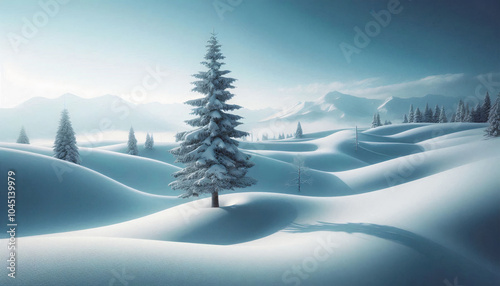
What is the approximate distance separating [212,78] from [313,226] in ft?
37.2

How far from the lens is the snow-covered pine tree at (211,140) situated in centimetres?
1339

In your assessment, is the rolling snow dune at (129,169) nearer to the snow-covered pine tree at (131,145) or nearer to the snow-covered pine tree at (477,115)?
the snow-covered pine tree at (131,145)

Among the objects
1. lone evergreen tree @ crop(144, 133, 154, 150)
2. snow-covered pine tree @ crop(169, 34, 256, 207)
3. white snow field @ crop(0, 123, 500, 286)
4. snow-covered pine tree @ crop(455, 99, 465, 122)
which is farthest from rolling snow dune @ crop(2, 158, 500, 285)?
snow-covered pine tree @ crop(455, 99, 465, 122)

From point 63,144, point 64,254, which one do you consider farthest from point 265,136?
point 64,254

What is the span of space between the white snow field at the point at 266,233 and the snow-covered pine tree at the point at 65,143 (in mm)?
12210

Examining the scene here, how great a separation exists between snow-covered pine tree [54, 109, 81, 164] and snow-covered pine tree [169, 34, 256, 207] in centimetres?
2643

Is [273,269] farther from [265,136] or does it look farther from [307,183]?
[265,136]

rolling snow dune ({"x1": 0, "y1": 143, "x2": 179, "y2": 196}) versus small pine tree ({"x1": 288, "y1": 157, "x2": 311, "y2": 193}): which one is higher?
rolling snow dune ({"x1": 0, "y1": 143, "x2": 179, "y2": 196})

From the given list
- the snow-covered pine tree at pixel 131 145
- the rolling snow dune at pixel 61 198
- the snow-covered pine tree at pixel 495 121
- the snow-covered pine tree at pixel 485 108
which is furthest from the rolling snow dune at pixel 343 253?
the snow-covered pine tree at pixel 485 108

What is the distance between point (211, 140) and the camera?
13.9 metres

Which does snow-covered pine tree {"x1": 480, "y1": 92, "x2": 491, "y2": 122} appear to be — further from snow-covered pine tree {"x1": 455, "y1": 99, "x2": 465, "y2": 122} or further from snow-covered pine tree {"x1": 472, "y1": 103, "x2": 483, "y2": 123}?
snow-covered pine tree {"x1": 455, "y1": 99, "x2": 465, "y2": 122}

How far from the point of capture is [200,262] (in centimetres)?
574

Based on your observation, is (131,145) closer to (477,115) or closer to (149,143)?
(149,143)

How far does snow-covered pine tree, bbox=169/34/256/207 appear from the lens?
13.4 meters
